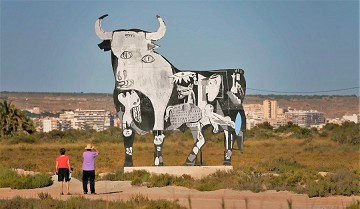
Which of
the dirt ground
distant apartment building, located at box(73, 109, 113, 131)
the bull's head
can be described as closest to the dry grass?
distant apartment building, located at box(73, 109, 113, 131)

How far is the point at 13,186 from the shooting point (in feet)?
90.1

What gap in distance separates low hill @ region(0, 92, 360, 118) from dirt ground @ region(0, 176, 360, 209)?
96.7 m

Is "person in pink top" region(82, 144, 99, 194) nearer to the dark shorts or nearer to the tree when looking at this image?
the dark shorts

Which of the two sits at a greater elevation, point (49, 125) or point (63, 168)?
point (49, 125)

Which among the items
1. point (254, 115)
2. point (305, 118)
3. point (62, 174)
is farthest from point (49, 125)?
point (62, 174)

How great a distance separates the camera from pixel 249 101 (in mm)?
128375

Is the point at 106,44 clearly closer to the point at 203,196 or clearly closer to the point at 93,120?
the point at 203,196

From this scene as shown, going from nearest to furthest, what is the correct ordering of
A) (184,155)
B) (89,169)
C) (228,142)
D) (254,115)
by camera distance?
1. (89,169)
2. (228,142)
3. (184,155)
4. (254,115)

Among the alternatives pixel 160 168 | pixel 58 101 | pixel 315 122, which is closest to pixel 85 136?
pixel 315 122

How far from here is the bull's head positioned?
30.1 m

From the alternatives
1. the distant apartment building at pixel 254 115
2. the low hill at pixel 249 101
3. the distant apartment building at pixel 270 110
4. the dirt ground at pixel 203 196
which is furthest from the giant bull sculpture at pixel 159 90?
the low hill at pixel 249 101

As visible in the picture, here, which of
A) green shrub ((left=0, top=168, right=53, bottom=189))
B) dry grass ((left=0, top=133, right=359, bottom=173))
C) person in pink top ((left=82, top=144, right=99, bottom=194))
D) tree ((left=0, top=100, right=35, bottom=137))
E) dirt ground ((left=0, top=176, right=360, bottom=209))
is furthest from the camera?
tree ((left=0, top=100, right=35, bottom=137))

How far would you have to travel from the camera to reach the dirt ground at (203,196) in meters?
21.8

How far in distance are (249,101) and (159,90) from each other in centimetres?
9884
